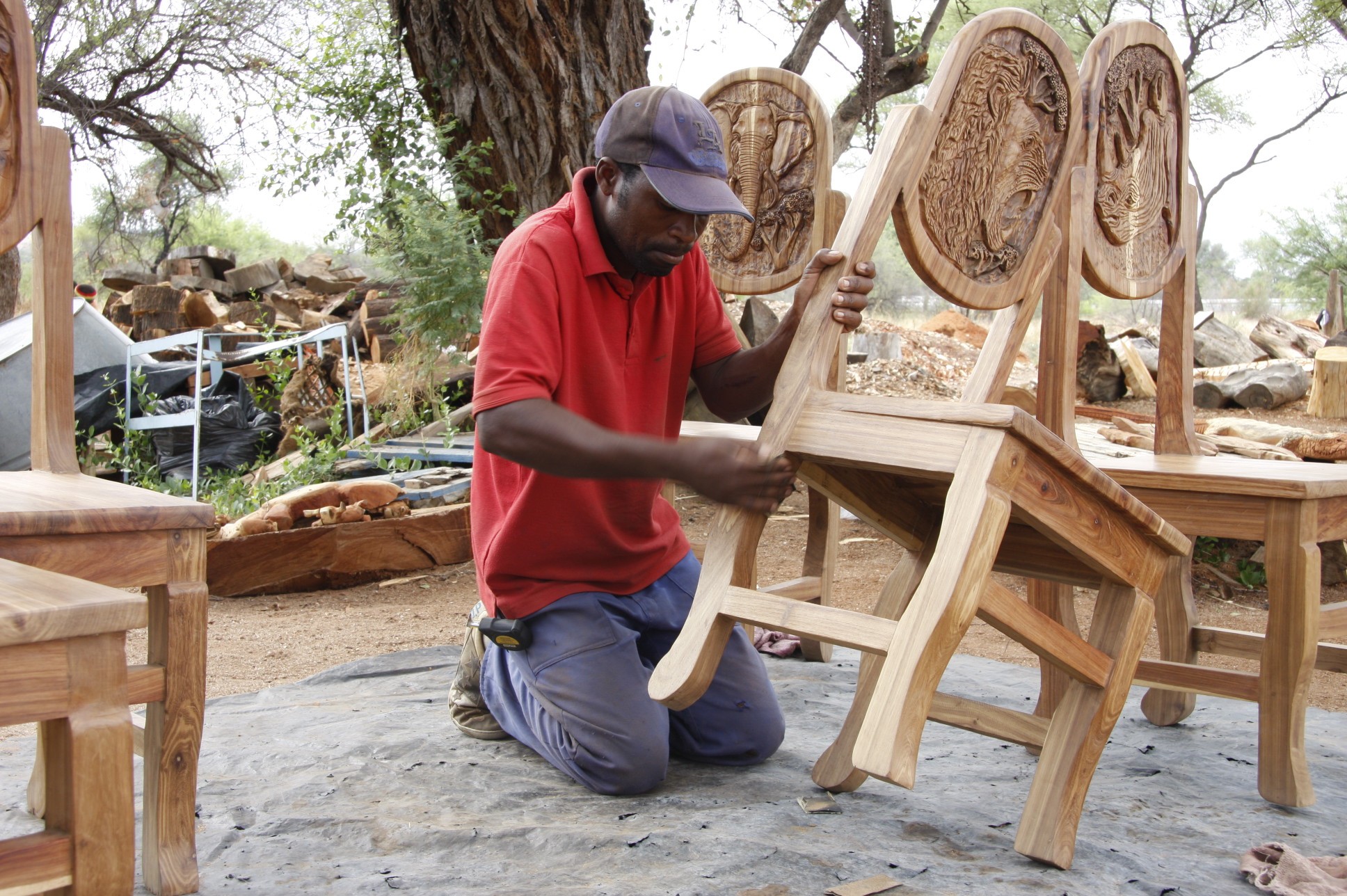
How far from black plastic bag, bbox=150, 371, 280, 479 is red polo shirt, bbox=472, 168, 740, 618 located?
531 cm

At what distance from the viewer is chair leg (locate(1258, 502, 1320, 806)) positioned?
7.60 ft

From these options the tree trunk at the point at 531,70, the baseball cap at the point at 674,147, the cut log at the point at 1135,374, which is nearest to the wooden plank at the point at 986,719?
the baseball cap at the point at 674,147

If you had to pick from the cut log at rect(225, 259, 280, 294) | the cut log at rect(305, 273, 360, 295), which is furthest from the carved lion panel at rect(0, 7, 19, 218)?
the cut log at rect(225, 259, 280, 294)

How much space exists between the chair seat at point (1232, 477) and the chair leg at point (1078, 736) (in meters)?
0.50

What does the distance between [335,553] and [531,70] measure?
272cm

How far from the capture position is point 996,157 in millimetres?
2367

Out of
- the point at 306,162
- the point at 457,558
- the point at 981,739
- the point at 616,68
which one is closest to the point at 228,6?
the point at 306,162

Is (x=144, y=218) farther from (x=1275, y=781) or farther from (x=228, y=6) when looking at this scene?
(x=1275, y=781)

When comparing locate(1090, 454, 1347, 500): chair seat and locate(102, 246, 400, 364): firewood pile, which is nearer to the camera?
locate(1090, 454, 1347, 500): chair seat

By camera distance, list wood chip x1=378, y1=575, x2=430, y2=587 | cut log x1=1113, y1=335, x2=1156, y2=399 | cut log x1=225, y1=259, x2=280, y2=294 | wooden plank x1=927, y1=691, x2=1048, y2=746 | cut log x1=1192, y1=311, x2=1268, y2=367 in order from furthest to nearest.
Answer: cut log x1=225, y1=259, x2=280, y2=294
cut log x1=1192, y1=311, x2=1268, y2=367
cut log x1=1113, y1=335, x2=1156, y2=399
wood chip x1=378, y1=575, x2=430, y2=587
wooden plank x1=927, y1=691, x2=1048, y2=746

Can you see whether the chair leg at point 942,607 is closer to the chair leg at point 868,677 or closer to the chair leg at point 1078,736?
the chair leg at point 1078,736

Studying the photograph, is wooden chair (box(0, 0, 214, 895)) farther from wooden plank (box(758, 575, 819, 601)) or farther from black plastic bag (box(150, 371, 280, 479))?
black plastic bag (box(150, 371, 280, 479))

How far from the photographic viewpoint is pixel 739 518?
2.02 meters

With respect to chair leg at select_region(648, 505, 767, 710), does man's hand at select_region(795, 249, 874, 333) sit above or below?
above
